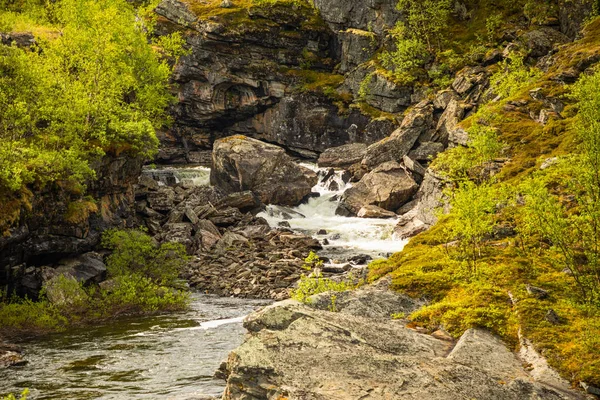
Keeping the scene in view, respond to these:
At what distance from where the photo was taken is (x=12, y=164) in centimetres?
2933

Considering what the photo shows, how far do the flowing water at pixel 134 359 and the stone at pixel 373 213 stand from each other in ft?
94.1

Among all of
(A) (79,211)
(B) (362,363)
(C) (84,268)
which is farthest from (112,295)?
(B) (362,363)

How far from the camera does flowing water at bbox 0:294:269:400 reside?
20.2m

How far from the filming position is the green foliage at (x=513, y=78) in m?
52.2

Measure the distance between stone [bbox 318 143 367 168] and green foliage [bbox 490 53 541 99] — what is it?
70.4 ft

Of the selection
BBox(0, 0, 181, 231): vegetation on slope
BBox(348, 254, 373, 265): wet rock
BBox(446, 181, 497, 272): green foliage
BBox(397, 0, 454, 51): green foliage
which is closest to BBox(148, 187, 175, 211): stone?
BBox(0, 0, 181, 231): vegetation on slope

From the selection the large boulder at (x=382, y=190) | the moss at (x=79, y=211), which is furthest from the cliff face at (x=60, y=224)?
the large boulder at (x=382, y=190)

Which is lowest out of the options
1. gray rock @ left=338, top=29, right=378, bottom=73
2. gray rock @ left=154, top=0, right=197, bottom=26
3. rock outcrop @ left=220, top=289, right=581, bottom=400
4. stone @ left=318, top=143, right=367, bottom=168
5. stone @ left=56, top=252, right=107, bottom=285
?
stone @ left=56, top=252, right=107, bottom=285

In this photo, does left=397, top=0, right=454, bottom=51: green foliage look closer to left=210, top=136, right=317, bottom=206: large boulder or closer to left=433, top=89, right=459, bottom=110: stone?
left=433, top=89, right=459, bottom=110: stone

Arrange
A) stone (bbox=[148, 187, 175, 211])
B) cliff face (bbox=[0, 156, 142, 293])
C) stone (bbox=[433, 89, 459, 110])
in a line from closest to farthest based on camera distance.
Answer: cliff face (bbox=[0, 156, 142, 293]) < stone (bbox=[148, 187, 175, 211]) < stone (bbox=[433, 89, 459, 110])

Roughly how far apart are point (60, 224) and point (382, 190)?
120 feet

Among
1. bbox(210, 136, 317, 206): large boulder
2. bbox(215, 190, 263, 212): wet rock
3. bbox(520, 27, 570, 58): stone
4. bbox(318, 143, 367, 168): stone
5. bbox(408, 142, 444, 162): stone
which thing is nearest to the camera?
bbox(215, 190, 263, 212): wet rock

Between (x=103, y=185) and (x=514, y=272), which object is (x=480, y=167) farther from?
(x=103, y=185)

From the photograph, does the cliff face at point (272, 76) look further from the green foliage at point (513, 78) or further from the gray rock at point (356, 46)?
the green foliage at point (513, 78)
